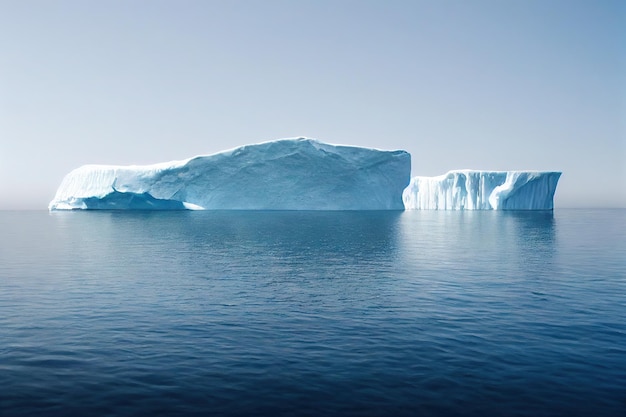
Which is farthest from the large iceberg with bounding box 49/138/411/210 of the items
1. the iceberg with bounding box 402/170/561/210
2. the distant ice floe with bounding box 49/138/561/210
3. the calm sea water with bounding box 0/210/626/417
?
the calm sea water with bounding box 0/210/626/417

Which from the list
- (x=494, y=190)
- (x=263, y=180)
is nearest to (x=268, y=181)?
(x=263, y=180)

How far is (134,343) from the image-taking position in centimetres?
922

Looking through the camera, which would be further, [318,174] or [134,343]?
[318,174]

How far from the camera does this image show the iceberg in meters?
88.2

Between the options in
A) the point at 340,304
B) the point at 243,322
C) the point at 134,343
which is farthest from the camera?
the point at 340,304

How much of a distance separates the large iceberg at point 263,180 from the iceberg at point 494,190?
18828 mm

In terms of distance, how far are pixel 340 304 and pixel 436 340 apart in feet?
11.9

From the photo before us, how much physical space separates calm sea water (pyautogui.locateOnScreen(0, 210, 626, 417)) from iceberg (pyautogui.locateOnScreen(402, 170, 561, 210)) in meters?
72.9

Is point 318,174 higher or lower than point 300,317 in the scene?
higher

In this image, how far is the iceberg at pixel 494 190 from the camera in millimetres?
88188

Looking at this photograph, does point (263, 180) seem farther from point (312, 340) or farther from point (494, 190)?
point (312, 340)

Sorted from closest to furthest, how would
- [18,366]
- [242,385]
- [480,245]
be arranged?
[242,385] < [18,366] < [480,245]

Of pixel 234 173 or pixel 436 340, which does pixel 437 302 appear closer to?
pixel 436 340

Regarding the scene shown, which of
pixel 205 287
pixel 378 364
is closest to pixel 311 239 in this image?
pixel 205 287
